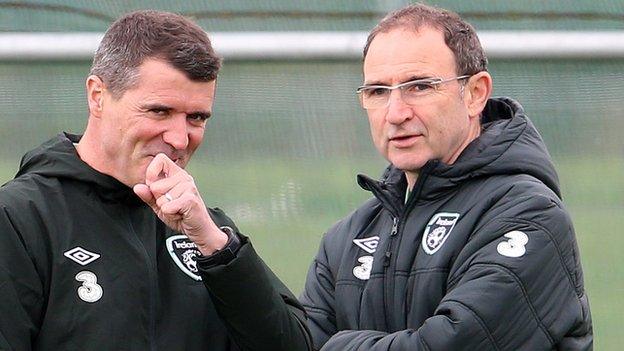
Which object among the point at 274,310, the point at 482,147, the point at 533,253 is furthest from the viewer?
the point at 482,147

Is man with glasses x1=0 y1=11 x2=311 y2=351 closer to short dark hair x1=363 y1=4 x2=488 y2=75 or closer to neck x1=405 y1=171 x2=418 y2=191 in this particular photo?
neck x1=405 y1=171 x2=418 y2=191

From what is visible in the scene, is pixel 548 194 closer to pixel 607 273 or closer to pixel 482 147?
pixel 482 147

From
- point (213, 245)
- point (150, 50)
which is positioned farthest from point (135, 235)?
point (150, 50)

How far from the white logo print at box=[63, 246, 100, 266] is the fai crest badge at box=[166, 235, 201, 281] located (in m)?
0.21

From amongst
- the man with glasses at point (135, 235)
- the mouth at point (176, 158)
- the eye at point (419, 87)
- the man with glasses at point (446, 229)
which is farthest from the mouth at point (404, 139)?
the mouth at point (176, 158)

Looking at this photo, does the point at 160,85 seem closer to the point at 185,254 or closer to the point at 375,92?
the point at 185,254

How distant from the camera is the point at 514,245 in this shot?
347 centimetres

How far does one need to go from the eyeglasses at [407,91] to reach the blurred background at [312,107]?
1.28 meters

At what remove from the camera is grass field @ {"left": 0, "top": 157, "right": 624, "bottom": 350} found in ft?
16.6

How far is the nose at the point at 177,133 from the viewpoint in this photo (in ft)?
10.5

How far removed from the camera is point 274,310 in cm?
314

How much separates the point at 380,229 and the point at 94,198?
0.97 metres

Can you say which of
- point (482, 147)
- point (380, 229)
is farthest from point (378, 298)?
point (482, 147)

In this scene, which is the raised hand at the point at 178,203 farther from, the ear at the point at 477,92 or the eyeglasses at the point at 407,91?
the ear at the point at 477,92
